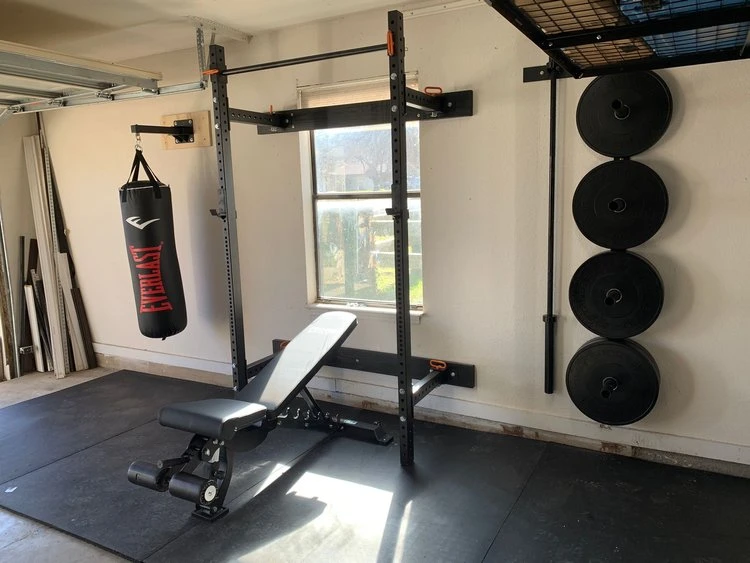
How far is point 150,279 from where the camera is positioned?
12.4ft

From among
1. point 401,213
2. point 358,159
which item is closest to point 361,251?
point 358,159

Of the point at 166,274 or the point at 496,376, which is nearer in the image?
the point at 496,376

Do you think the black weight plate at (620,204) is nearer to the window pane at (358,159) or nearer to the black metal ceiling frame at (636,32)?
the black metal ceiling frame at (636,32)

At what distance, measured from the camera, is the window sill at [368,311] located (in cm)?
350

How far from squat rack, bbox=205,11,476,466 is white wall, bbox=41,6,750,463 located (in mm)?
110

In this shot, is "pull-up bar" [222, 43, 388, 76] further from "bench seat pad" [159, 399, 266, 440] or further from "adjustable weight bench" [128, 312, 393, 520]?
"bench seat pad" [159, 399, 266, 440]

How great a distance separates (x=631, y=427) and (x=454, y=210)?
150 cm

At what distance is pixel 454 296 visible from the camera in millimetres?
3361

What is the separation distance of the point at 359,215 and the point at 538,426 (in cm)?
168

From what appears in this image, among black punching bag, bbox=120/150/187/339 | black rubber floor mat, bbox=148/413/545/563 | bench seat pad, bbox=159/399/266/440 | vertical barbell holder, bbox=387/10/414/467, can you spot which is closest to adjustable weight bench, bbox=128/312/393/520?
bench seat pad, bbox=159/399/266/440

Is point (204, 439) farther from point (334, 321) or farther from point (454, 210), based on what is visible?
point (454, 210)

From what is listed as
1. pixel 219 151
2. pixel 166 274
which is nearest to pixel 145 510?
pixel 166 274

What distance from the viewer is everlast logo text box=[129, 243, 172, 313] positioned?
3748mm

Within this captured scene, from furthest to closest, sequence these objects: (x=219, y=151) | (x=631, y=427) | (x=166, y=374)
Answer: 1. (x=166, y=374)
2. (x=219, y=151)
3. (x=631, y=427)
